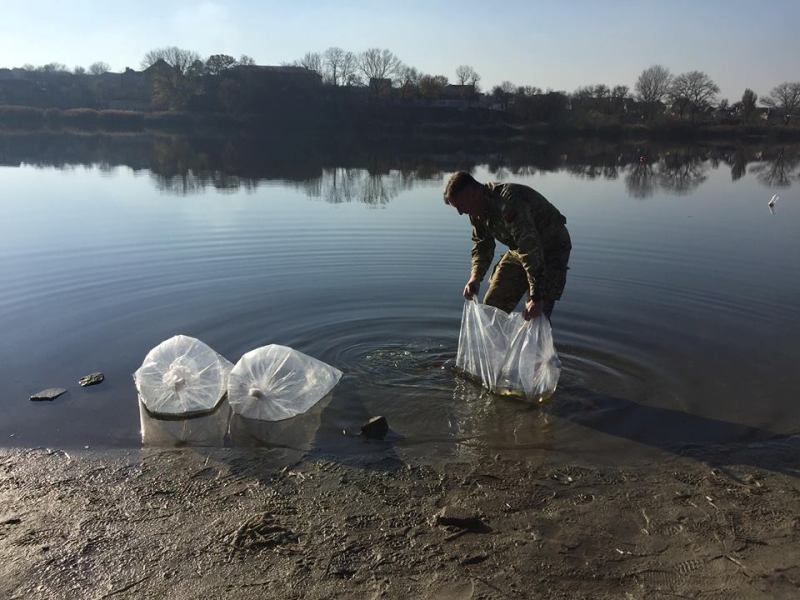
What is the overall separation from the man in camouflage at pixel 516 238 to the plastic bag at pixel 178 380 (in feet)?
8.46

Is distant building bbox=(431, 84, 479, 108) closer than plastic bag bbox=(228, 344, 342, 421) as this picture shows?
No

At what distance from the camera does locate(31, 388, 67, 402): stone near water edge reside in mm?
5328

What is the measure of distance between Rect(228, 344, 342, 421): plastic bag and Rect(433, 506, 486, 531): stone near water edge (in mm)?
1898

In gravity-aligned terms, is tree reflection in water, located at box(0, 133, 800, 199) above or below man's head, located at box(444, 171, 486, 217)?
below

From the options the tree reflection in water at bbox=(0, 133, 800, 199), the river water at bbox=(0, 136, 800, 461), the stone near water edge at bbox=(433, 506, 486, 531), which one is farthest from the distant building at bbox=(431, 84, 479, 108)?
the stone near water edge at bbox=(433, 506, 486, 531)

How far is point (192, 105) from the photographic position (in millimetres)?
78438

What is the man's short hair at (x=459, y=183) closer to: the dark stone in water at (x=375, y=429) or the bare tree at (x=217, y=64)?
the dark stone in water at (x=375, y=429)

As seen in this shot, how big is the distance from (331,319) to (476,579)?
498 centimetres

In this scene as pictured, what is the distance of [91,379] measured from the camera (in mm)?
5750

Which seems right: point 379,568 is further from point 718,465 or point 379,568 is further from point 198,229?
point 198,229

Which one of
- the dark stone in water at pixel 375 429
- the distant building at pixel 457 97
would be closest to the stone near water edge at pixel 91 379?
the dark stone in water at pixel 375 429

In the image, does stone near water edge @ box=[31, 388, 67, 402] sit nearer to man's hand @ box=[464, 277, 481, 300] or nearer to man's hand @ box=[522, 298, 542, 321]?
man's hand @ box=[464, 277, 481, 300]

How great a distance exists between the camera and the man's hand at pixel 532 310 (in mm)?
5205

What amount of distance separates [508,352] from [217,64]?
96457 millimetres
